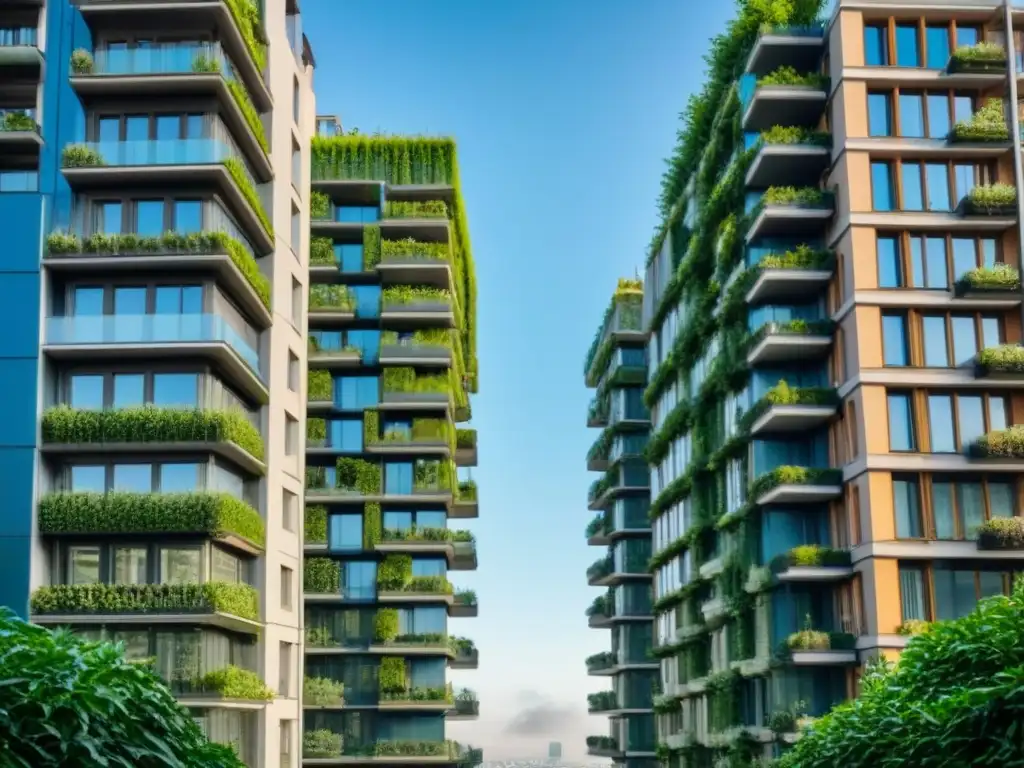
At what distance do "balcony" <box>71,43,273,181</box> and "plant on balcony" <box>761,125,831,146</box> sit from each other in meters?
18.2

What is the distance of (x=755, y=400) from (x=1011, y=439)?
9.63 m

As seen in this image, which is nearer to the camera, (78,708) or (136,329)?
(78,708)


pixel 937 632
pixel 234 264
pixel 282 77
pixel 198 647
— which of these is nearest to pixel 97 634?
pixel 198 647

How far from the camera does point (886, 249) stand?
54906mm

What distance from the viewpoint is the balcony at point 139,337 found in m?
50.3

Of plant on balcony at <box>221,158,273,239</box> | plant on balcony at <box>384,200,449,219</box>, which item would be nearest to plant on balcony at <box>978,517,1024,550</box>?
plant on balcony at <box>221,158,273,239</box>

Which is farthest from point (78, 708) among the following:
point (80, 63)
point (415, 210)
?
point (415, 210)

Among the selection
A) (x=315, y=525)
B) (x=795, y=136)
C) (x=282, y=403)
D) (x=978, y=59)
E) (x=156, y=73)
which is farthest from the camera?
(x=315, y=525)

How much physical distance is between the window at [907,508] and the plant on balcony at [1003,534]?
1.96m

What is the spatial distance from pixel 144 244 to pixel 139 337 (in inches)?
118

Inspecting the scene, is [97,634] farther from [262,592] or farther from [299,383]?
[299,383]

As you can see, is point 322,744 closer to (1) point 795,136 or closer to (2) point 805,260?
(2) point 805,260

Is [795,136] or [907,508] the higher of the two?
[795,136]

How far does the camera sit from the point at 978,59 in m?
54.6
